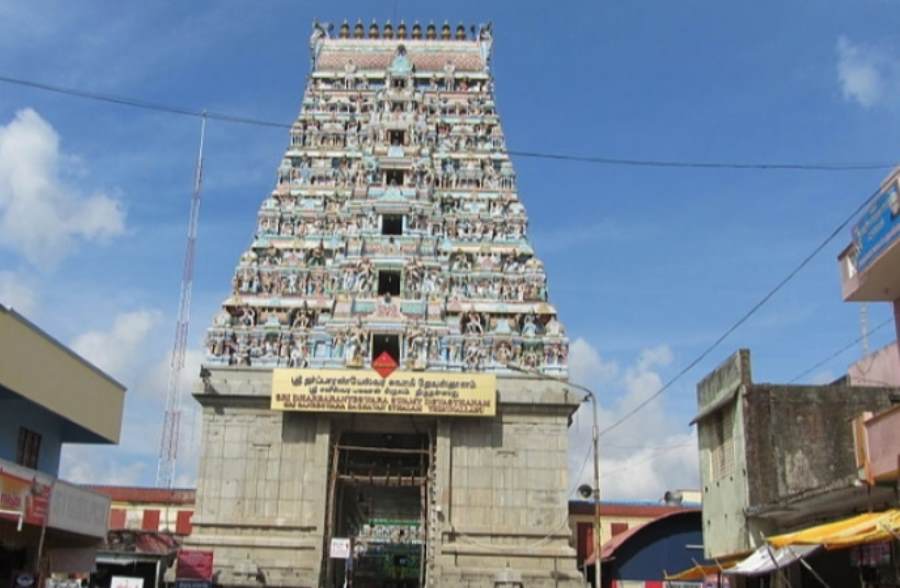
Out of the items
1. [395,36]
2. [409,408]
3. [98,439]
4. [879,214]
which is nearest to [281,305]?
[409,408]

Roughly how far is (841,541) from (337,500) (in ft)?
91.3

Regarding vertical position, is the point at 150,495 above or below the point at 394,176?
below

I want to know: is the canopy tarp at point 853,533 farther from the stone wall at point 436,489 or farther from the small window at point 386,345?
the small window at point 386,345

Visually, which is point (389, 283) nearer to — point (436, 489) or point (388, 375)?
point (388, 375)

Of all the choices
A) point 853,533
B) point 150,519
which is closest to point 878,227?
point 853,533

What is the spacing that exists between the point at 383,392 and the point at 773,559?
23199mm

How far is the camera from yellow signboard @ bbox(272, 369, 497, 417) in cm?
3859

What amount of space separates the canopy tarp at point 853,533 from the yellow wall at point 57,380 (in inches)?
641

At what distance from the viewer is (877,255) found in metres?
18.2

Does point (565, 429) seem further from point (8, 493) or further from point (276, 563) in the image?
point (8, 493)

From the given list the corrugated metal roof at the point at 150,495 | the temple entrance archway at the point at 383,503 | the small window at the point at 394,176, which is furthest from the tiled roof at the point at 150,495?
the small window at the point at 394,176

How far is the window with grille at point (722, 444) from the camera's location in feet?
84.4

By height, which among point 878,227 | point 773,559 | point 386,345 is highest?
point 386,345

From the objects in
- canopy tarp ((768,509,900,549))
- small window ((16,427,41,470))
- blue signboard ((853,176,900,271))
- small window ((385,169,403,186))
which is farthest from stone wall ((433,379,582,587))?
blue signboard ((853,176,900,271))
